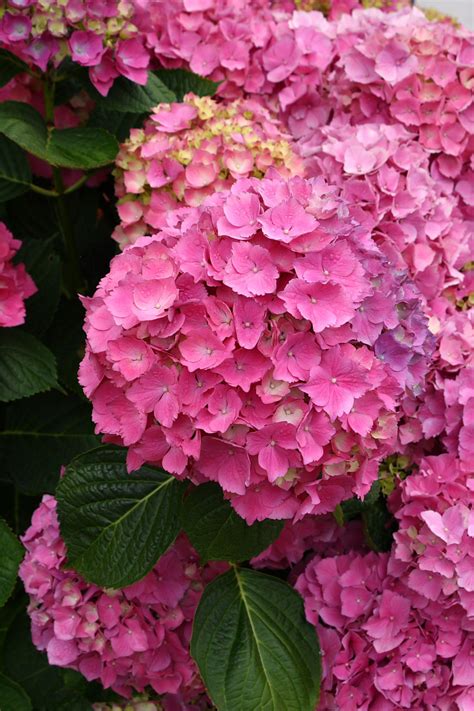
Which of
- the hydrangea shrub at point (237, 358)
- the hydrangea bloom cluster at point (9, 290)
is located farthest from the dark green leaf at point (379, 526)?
the hydrangea bloom cluster at point (9, 290)

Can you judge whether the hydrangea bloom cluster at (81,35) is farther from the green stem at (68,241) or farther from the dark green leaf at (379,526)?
the dark green leaf at (379,526)

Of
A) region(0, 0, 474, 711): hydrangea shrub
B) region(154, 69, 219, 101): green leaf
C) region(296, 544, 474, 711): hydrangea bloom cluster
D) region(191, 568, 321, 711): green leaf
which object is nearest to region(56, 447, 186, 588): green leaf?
region(0, 0, 474, 711): hydrangea shrub

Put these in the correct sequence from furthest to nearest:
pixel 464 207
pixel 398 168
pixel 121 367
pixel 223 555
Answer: pixel 464 207, pixel 398 168, pixel 223 555, pixel 121 367

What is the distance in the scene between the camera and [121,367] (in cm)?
80

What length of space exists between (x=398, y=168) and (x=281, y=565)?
0.54 meters

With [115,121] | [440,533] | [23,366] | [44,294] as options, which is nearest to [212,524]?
[440,533]

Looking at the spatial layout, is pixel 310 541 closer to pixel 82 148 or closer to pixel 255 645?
pixel 255 645

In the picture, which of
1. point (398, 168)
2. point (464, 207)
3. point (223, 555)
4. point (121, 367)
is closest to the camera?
point (121, 367)

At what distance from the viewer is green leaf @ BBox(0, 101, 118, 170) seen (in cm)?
111

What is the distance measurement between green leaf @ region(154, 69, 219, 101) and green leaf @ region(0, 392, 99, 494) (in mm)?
468

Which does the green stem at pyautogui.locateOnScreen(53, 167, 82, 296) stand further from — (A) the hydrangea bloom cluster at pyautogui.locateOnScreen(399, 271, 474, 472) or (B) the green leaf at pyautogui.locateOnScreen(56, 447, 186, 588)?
(A) the hydrangea bloom cluster at pyautogui.locateOnScreen(399, 271, 474, 472)

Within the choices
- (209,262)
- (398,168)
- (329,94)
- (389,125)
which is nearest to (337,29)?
(329,94)

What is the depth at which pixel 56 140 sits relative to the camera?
117 centimetres

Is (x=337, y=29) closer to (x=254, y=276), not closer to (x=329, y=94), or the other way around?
(x=329, y=94)
